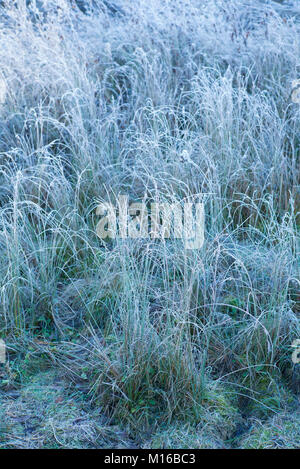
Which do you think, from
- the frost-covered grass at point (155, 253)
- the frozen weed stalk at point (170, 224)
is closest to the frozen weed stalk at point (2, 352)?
the frost-covered grass at point (155, 253)

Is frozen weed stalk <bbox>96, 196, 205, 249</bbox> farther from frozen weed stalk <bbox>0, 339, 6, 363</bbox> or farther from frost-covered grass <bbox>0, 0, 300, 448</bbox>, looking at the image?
frozen weed stalk <bbox>0, 339, 6, 363</bbox>

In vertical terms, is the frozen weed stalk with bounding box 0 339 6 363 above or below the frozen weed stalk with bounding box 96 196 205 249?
below

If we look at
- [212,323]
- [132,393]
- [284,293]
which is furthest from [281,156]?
[132,393]

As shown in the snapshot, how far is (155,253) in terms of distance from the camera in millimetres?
3260

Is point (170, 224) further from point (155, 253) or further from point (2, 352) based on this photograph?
point (2, 352)

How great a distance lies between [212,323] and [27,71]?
9.24 feet

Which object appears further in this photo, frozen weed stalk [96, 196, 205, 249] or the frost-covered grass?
frozen weed stalk [96, 196, 205, 249]

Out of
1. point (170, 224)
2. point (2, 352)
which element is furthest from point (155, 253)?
point (2, 352)

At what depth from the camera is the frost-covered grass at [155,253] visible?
2553 millimetres

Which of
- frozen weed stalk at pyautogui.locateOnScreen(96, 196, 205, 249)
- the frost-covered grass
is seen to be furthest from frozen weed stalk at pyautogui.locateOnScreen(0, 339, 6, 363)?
frozen weed stalk at pyautogui.locateOnScreen(96, 196, 205, 249)

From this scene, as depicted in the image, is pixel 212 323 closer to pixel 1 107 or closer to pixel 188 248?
pixel 188 248

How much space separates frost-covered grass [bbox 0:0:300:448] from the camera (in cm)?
255

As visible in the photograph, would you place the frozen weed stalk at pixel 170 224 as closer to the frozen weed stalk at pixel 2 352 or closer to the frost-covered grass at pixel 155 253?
the frost-covered grass at pixel 155 253

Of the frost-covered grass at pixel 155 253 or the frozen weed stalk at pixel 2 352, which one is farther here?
the frozen weed stalk at pixel 2 352
